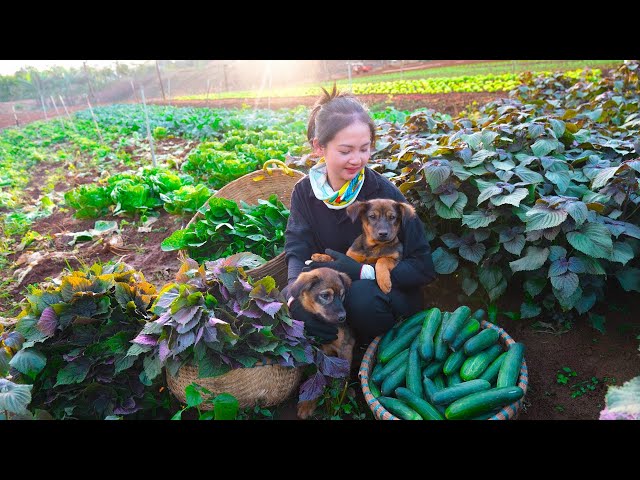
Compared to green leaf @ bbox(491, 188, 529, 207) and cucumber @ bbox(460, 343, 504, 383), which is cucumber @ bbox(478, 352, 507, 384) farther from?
green leaf @ bbox(491, 188, 529, 207)

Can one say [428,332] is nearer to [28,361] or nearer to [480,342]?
[480,342]

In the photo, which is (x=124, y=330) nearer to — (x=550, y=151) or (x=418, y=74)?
(x=550, y=151)

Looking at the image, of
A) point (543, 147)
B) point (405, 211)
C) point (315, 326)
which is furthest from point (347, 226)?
point (543, 147)

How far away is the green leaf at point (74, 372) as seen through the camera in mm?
2984

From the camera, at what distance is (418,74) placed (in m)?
22.7

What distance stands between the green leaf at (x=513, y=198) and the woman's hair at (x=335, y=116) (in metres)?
1.10

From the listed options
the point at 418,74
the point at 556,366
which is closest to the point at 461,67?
the point at 418,74

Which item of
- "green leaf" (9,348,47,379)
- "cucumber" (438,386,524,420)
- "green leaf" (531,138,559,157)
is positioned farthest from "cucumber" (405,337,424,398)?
"green leaf" (9,348,47,379)

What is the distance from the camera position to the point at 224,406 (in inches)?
116

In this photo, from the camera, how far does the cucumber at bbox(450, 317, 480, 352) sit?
328 cm

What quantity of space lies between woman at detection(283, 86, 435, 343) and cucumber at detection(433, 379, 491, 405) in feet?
2.35

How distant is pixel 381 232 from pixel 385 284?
0.40 metres

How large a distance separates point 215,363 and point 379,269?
136 cm

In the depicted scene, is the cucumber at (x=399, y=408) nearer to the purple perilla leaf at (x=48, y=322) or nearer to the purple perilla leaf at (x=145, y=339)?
the purple perilla leaf at (x=145, y=339)
